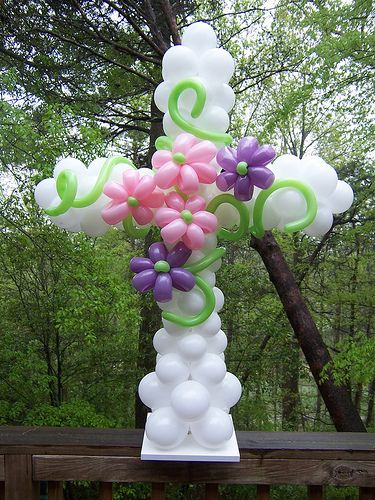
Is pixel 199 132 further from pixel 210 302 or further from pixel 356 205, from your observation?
pixel 356 205

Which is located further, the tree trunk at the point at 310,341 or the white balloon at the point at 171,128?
the tree trunk at the point at 310,341

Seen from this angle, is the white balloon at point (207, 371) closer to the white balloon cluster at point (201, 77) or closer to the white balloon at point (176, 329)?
the white balloon at point (176, 329)

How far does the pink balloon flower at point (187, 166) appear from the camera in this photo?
1223mm

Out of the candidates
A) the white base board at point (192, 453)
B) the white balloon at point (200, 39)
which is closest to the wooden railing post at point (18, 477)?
the white base board at point (192, 453)

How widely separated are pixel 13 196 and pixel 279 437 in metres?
2.94

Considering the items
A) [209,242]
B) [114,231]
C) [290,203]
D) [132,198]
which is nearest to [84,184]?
[132,198]

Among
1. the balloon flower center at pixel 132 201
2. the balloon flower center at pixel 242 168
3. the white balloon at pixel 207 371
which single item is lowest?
the white balloon at pixel 207 371

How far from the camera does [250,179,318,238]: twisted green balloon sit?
4.11ft

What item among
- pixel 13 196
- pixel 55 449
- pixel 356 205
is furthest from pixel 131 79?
→ pixel 55 449

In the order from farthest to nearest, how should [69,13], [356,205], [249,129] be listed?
[249,129] < [356,205] < [69,13]

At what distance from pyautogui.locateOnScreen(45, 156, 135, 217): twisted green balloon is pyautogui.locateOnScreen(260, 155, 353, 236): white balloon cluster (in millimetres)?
506

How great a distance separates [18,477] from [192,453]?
49 centimetres

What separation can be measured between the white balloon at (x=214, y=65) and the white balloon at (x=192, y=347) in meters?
0.80

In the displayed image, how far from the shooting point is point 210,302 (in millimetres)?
1271
